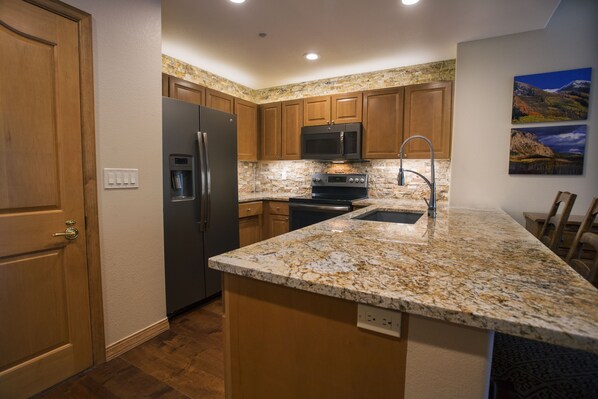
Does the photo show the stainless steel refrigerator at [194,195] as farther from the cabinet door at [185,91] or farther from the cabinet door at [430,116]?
the cabinet door at [430,116]

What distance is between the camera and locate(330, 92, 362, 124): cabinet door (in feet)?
11.5

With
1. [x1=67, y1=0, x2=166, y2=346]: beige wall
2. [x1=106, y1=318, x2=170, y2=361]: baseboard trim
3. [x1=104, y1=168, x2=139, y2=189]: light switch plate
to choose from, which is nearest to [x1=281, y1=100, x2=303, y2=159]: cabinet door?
[x1=67, y1=0, x2=166, y2=346]: beige wall

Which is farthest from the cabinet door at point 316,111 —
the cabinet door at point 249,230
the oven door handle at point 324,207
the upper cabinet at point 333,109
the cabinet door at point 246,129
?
the cabinet door at point 249,230

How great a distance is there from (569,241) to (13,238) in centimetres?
360

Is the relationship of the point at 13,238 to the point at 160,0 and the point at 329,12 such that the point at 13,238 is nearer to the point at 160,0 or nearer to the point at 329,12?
the point at 160,0

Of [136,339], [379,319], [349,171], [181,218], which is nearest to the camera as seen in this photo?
[379,319]

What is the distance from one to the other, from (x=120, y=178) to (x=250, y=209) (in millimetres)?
1772

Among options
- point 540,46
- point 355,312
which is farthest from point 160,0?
point 540,46

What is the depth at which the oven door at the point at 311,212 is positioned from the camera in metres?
3.32

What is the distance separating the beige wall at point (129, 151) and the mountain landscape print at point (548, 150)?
3.11 m

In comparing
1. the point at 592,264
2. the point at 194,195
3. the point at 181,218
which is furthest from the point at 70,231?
the point at 592,264

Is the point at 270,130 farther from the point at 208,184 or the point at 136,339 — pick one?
the point at 136,339

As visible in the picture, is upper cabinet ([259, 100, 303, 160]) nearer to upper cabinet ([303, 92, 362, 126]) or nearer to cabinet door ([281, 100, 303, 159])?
cabinet door ([281, 100, 303, 159])

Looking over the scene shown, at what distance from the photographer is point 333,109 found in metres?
3.64
